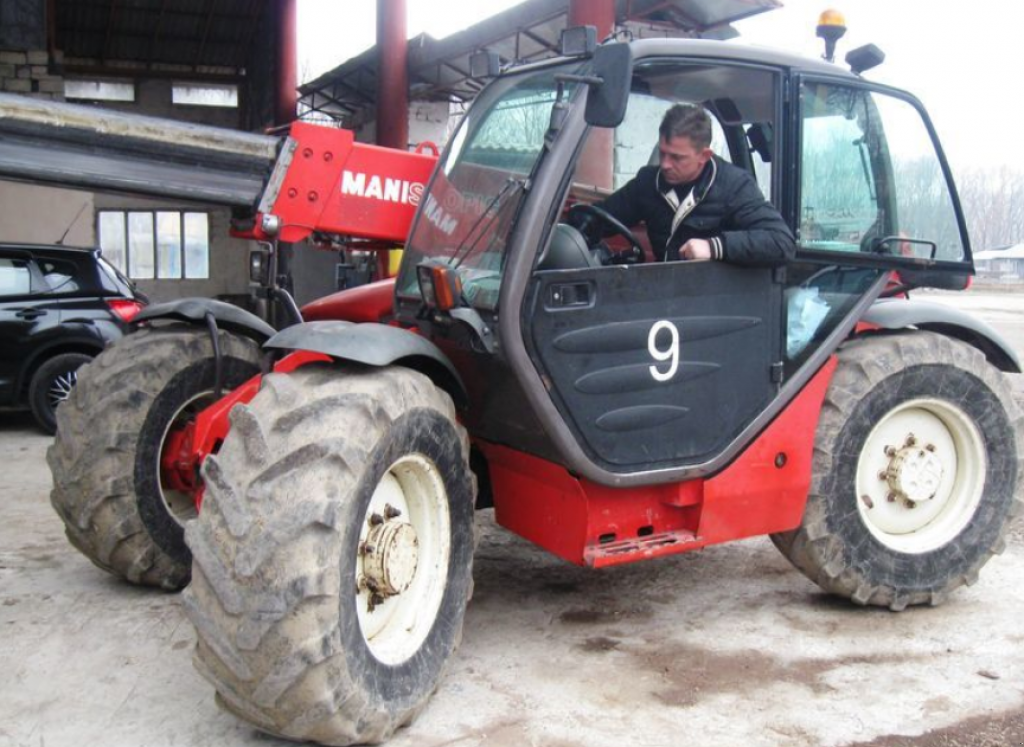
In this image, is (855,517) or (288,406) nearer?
(288,406)

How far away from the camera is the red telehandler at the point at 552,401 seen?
320cm

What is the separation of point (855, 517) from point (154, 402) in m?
2.99

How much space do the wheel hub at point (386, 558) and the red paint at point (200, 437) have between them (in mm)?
626

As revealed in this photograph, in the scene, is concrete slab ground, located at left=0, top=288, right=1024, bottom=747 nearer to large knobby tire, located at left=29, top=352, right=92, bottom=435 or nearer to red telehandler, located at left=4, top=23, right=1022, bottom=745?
red telehandler, located at left=4, top=23, right=1022, bottom=745

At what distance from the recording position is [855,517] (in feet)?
14.8

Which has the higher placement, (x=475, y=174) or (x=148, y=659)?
(x=475, y=174)

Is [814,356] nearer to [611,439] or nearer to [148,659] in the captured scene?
[611,439]

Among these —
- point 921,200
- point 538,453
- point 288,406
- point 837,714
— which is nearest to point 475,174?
point 538,453

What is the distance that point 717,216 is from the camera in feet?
14.0

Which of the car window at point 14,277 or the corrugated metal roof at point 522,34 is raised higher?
the corrugated metal roof at point 522,34

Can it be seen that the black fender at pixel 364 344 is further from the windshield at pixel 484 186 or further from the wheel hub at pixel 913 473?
the wheel hub at pixel 913 473

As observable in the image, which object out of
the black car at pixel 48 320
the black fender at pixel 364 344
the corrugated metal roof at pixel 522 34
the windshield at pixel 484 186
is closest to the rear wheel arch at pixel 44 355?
the black car at pixel 48 320

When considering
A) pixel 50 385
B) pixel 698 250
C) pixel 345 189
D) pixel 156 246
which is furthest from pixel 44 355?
pixel 156 246

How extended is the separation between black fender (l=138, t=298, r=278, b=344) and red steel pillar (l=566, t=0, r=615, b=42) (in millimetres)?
7799
